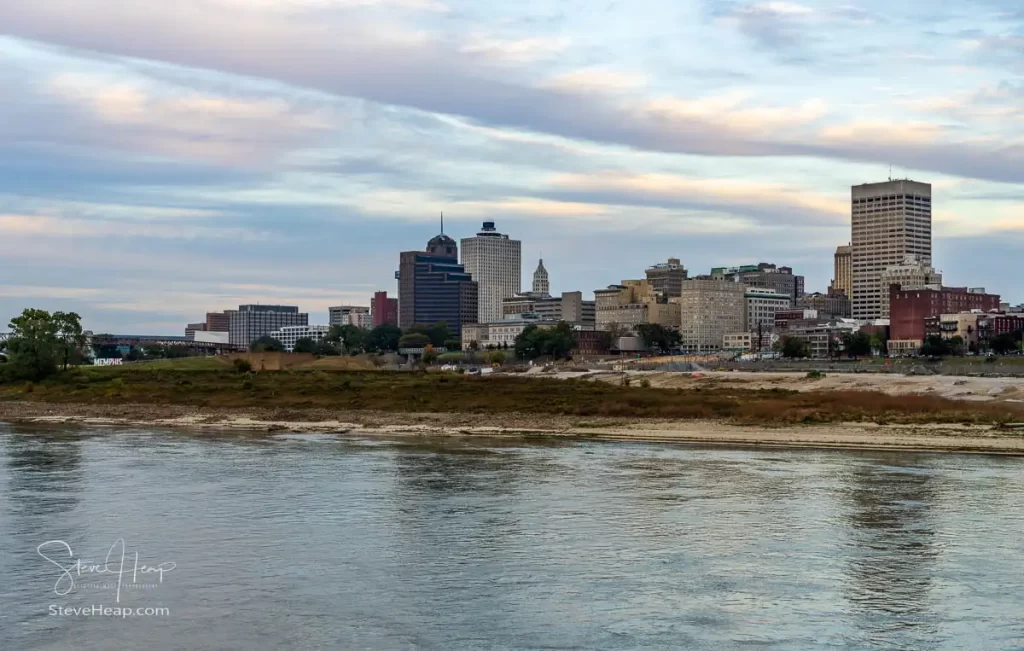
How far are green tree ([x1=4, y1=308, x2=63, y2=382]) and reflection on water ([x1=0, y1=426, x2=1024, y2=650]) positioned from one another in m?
87.6

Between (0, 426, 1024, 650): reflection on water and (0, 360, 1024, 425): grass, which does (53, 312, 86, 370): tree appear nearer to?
(0, 360, 1024, 425): grass

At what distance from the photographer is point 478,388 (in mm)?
116250

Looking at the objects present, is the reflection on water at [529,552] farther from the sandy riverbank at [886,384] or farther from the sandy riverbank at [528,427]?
the sandy riverbank at [886,384]

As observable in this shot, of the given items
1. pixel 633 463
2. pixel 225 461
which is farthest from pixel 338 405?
pixel 633 463

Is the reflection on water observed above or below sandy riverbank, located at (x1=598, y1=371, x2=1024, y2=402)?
below

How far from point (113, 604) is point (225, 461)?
1250 inches

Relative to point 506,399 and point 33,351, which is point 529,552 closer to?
point 506,399

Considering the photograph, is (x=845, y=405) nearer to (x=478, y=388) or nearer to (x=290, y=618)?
(x=478, y=388)

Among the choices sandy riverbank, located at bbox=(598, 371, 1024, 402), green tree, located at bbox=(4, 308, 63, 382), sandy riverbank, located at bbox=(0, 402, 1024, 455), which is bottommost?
sandy riverbank, located at bbox=(0, 402, 1024, 455)

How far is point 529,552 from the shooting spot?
32781mm

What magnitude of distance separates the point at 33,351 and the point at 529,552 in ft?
→ 398

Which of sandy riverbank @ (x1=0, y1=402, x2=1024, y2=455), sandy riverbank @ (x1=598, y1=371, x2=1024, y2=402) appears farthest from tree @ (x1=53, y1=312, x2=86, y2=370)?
sandy riverbank @ (x1=598, y1=371, x2=1024, y2=402)

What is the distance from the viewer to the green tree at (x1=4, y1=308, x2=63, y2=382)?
13625 cm

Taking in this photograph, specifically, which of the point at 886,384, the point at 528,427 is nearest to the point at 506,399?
the point at 528,427
